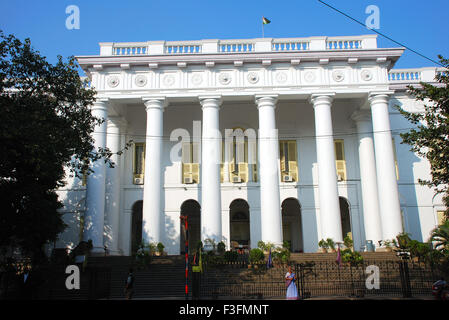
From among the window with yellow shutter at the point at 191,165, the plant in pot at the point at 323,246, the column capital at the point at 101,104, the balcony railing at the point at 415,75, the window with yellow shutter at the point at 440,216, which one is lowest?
the plant in pot at the point at 323,246

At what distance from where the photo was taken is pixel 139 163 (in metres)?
28.8

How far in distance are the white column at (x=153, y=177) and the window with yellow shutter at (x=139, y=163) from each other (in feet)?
13.9

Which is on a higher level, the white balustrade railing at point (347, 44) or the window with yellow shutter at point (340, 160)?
the white balustrade railing at point (347, 44)

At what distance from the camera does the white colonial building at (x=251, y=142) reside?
2383cm

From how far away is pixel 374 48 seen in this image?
983 inches

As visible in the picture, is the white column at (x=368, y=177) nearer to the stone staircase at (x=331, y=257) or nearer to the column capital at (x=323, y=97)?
the stone staircase at (x=331, y=257)

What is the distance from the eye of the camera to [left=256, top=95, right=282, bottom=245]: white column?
911 inches

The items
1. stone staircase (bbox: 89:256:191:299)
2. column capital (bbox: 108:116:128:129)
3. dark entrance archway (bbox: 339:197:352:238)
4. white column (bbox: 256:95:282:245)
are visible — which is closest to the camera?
stone staircase (bbox: 89:256:191:299)

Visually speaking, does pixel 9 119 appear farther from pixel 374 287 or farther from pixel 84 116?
pixel 374 287

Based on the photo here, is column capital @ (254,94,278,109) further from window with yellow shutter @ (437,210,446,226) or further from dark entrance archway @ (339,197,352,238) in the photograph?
window with yellow shutter @ (437,210,446,226)

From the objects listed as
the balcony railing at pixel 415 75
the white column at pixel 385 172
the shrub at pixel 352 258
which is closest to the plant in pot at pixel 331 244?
the shrub at pixel 352 258

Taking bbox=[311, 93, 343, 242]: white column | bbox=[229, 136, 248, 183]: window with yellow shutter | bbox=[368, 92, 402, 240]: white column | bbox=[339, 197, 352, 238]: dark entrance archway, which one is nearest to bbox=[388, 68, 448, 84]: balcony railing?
bbox=[368, 92, 402, 240]: white column
